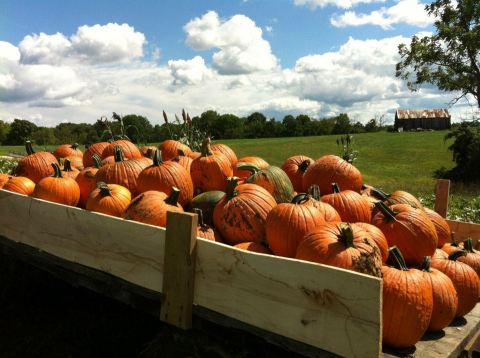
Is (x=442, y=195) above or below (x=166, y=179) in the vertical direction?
below

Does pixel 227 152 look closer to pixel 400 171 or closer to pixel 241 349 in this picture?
pixel 241 349

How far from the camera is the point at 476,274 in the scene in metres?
2.71

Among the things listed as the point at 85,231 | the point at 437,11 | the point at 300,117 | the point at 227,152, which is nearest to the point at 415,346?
the point at 85,231

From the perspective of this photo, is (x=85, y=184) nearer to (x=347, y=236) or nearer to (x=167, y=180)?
(x=167, y=180)

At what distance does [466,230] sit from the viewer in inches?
140

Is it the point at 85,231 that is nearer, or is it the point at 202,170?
the point at 85,231

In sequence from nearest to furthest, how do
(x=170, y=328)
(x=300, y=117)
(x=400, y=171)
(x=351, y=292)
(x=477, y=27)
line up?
(x=351, y=292)
(x=170, y=328)
(x=477, y=27)
(x=400, y=171)
(x=300, y=117)

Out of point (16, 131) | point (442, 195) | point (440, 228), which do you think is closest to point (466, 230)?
point (442, 195)

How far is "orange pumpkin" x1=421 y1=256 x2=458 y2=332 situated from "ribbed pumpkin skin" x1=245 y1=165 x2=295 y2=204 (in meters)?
1.16

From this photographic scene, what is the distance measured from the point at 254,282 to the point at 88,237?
126 centimetres

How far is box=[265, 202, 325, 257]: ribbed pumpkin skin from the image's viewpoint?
8.31ft

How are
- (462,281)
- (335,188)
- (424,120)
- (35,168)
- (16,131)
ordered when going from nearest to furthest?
(462,281) → (335,188) → (35,168) → (16,131) → (424,120)

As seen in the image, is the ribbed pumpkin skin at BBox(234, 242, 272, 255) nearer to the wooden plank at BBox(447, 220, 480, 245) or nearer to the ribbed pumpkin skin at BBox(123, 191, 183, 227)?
the ribbed pumpkin skin at BBox(123, 191, 183, 227)

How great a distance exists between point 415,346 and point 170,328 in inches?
A: 52.6
